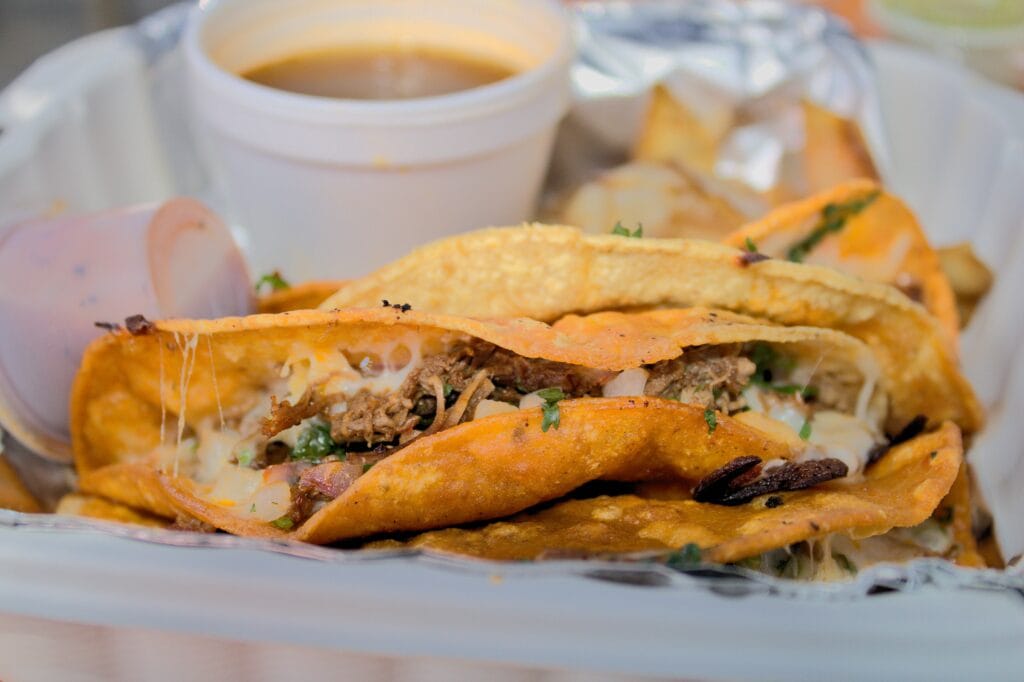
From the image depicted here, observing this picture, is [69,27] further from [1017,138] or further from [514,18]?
[1017,138]

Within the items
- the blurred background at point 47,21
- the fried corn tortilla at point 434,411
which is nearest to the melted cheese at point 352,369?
the fried corn tortilla at point 434,411

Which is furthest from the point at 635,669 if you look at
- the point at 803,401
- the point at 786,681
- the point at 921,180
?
the point at 921,180

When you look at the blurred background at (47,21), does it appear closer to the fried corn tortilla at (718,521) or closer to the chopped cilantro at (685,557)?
the fried corn tortilla at (718,521)

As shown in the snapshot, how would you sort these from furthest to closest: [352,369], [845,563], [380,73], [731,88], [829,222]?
[731,88], [380,73], [829,222], [352,369], [845,563]

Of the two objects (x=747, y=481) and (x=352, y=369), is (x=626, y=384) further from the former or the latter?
(x=352, y=369)

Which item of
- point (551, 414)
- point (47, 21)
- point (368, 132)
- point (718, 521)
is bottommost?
point (47, 21)

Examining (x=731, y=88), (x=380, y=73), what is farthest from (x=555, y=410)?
(x=731, y=88)

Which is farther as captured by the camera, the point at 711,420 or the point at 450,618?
the point at 711,420
